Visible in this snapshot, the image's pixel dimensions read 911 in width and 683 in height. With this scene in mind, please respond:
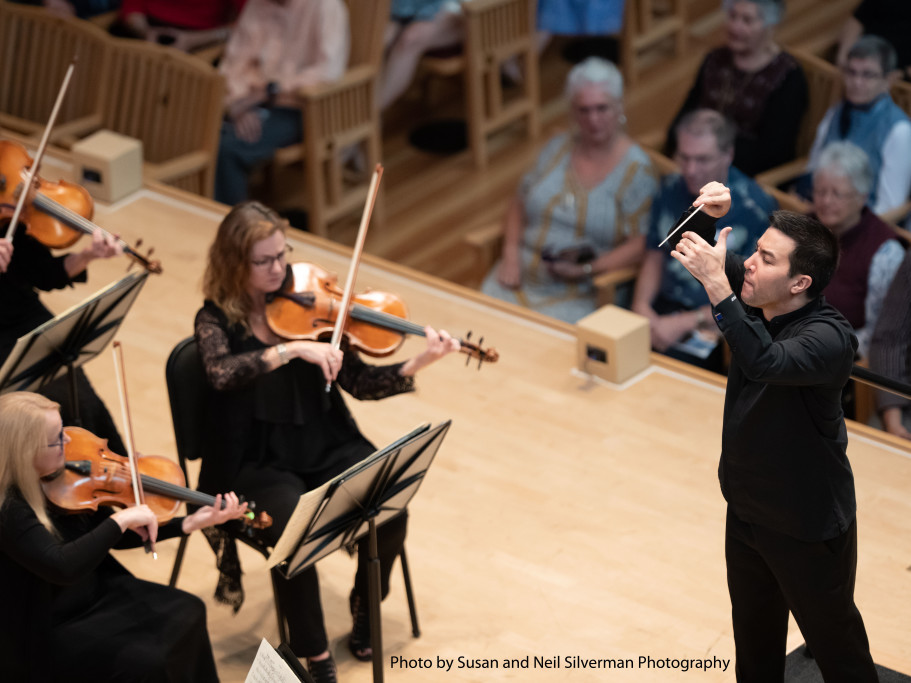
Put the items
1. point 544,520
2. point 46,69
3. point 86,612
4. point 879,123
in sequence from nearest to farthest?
point 86,612
point 544,520
point 879,123
point 46,69

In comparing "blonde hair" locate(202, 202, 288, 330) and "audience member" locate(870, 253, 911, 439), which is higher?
"blonde hair" locate(202, 202, 288, 330)

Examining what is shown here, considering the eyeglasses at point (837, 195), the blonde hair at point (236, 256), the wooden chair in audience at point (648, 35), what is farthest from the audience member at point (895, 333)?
the wooden chair in audience at point (648, 35)

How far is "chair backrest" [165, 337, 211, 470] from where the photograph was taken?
9.80 feet

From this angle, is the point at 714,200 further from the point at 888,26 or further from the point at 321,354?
the point at 888,26

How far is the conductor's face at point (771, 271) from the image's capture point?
2205 millimetres

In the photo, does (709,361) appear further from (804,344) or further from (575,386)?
(804,344)

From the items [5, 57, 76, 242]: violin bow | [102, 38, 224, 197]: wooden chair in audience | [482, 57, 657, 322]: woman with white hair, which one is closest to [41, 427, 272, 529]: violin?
[5, 57, 76, 242]: violin bow

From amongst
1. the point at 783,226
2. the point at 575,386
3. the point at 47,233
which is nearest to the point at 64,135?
the point at 47,233

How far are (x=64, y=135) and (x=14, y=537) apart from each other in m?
3.12

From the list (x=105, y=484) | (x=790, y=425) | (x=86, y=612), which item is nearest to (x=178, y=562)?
(x=86, y=612)

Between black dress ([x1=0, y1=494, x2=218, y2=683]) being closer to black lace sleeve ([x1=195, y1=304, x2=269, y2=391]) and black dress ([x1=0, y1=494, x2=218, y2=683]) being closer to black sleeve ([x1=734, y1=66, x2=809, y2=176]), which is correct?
black lace sleeve ([x1=195, y1=304, x2=269, y2=391])

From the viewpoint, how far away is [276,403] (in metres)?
3.00

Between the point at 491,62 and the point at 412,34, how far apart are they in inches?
14.6

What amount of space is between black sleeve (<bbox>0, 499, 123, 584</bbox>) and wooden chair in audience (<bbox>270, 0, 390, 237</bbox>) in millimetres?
2968
